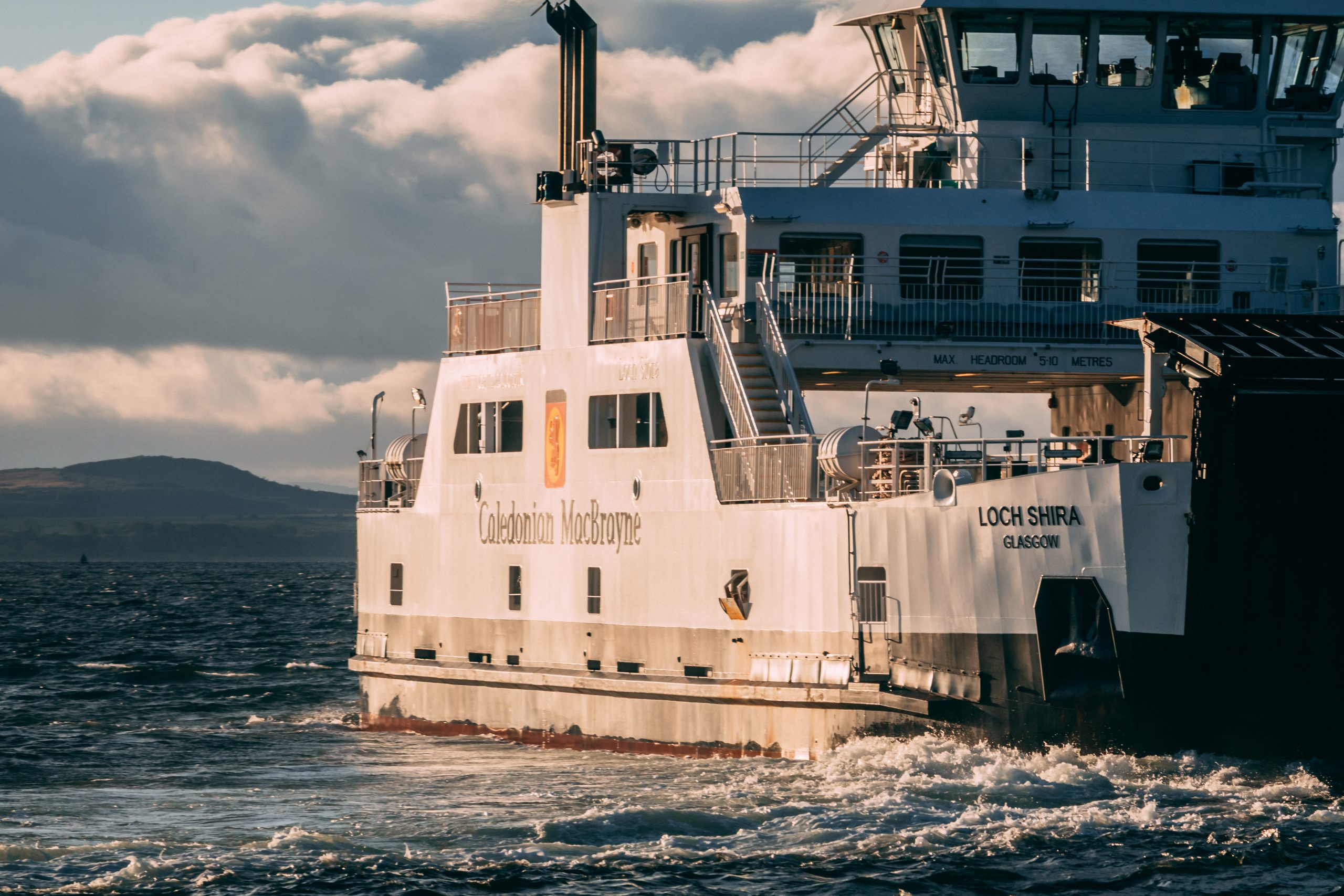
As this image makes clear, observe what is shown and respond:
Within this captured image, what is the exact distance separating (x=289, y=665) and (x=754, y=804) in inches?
1102

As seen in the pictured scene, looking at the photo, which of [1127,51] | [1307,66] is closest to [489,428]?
[1127,51]

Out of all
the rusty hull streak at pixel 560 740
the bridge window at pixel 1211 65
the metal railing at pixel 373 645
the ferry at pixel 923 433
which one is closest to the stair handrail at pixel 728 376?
the ferry at pixel 923 433

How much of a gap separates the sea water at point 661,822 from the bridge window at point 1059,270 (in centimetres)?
812

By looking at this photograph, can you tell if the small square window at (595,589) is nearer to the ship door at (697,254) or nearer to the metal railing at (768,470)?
the metal railing at (768,470)

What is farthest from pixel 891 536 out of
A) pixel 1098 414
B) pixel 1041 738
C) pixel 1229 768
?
pixel 1098 414

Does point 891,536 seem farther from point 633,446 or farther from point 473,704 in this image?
point 473,704

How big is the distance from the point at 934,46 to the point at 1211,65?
4098mm

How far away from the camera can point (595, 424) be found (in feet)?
88.9

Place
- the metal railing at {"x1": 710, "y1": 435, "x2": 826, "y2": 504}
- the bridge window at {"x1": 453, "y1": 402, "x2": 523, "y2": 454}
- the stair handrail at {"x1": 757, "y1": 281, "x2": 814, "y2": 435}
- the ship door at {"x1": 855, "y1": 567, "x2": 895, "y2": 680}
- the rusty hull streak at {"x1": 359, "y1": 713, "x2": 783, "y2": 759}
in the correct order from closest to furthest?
the ship door at {"x1": 855, "y1": 567, "x2": 895, "y2": 680} < the metal railing at {"x1": 710, "y1": 435, "x2": 826, "y2": 504} < the rusty hull streak at {"x1": 359, "y1": 713, "x2": 783, "y2": 759} < the stair handrail at {"x1": 757, "y1": 281, "x2": 814, "y2": 435} < the bridge window at {"x1": 453, "y1": 402, "x2": 523, "y2": 454}

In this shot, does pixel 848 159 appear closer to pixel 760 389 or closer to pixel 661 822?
pixel 760 389

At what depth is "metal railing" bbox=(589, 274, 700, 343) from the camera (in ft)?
85.7

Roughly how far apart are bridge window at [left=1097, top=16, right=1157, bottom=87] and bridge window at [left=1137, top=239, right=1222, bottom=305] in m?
3.06

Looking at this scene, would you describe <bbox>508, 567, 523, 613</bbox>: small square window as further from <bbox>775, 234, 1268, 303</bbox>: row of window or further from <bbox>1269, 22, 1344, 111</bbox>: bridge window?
<bbox>1269, 22, 1344, 111</bbox>: bridge window

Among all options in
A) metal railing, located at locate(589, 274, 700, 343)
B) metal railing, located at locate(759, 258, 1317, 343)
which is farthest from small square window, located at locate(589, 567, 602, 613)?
metal railing, located at locate(759, 258, 1317, 343)
